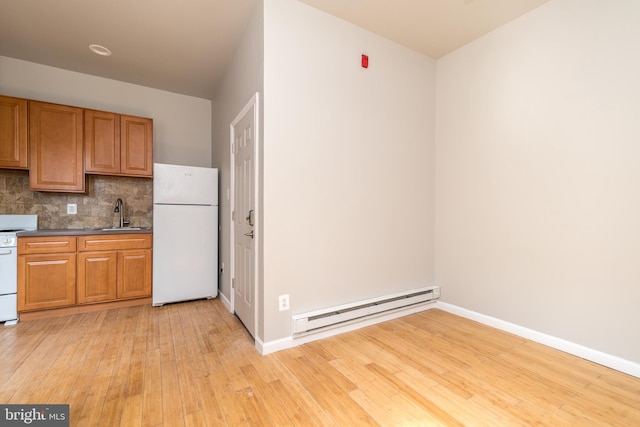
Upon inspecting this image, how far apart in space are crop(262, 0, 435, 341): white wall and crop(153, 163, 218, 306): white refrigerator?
5.49 feet

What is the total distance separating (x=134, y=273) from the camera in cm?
328

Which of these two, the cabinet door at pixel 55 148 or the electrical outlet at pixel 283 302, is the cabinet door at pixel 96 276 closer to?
the cabinet door at pixel 55 148

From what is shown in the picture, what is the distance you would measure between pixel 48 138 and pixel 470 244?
15.6 feet

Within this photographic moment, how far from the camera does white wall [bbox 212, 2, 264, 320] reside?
236 cm

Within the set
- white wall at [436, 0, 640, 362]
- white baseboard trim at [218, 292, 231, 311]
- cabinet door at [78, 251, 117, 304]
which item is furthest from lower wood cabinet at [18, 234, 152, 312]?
white wall at [436, 0, 640, 362]

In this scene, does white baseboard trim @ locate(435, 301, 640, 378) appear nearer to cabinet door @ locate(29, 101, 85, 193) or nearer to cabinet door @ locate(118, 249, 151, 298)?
cabinet door @ locate(118, 249, 151, 298)

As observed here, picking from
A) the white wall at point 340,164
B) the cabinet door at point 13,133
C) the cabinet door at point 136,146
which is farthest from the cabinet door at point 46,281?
the white wall at point 340,164

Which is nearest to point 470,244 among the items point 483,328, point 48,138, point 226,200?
point 483,328

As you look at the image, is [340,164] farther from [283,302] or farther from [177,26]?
[177,26]

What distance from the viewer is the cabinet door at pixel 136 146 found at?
347cm

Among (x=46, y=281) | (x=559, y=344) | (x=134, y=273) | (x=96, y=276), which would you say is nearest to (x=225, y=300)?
(x=134, y=273)

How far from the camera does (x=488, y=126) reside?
→ 2762 mm

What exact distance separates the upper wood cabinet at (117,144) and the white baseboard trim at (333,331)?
2.77m

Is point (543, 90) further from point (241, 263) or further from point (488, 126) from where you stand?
point (241, 263)
